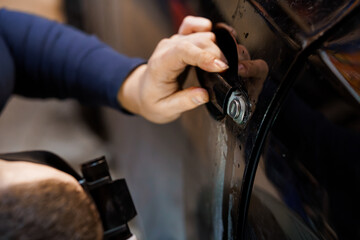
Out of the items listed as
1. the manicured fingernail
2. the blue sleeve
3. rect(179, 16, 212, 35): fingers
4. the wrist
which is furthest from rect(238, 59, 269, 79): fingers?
the blue sleeve

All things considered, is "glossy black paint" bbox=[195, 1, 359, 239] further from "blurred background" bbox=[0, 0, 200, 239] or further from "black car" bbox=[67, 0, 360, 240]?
"blurred background" bbox=[0, 0, 200, 239]

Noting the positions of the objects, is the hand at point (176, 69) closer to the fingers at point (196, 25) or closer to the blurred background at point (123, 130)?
the fingers at point (196, 25)

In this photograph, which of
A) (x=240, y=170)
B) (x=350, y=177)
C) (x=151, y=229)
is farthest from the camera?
(x=151, y=229)

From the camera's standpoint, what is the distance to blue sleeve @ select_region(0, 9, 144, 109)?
2.26 feet

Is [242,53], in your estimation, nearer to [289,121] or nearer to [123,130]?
[289,121]

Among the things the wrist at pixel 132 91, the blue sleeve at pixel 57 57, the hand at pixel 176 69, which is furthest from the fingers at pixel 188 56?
the blue sleeve at pixel 57 57

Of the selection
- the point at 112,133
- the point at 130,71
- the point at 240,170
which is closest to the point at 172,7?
the point at 130,71

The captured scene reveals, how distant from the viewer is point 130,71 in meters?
0.61

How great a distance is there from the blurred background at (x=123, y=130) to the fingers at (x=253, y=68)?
1.00 ft

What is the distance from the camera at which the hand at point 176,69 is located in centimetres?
39

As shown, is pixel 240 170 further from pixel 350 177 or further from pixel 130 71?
pixel 130 71

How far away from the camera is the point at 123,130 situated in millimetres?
1202

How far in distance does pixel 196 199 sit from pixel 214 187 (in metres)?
0.13

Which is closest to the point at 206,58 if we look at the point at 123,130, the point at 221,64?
the point at 221,64
